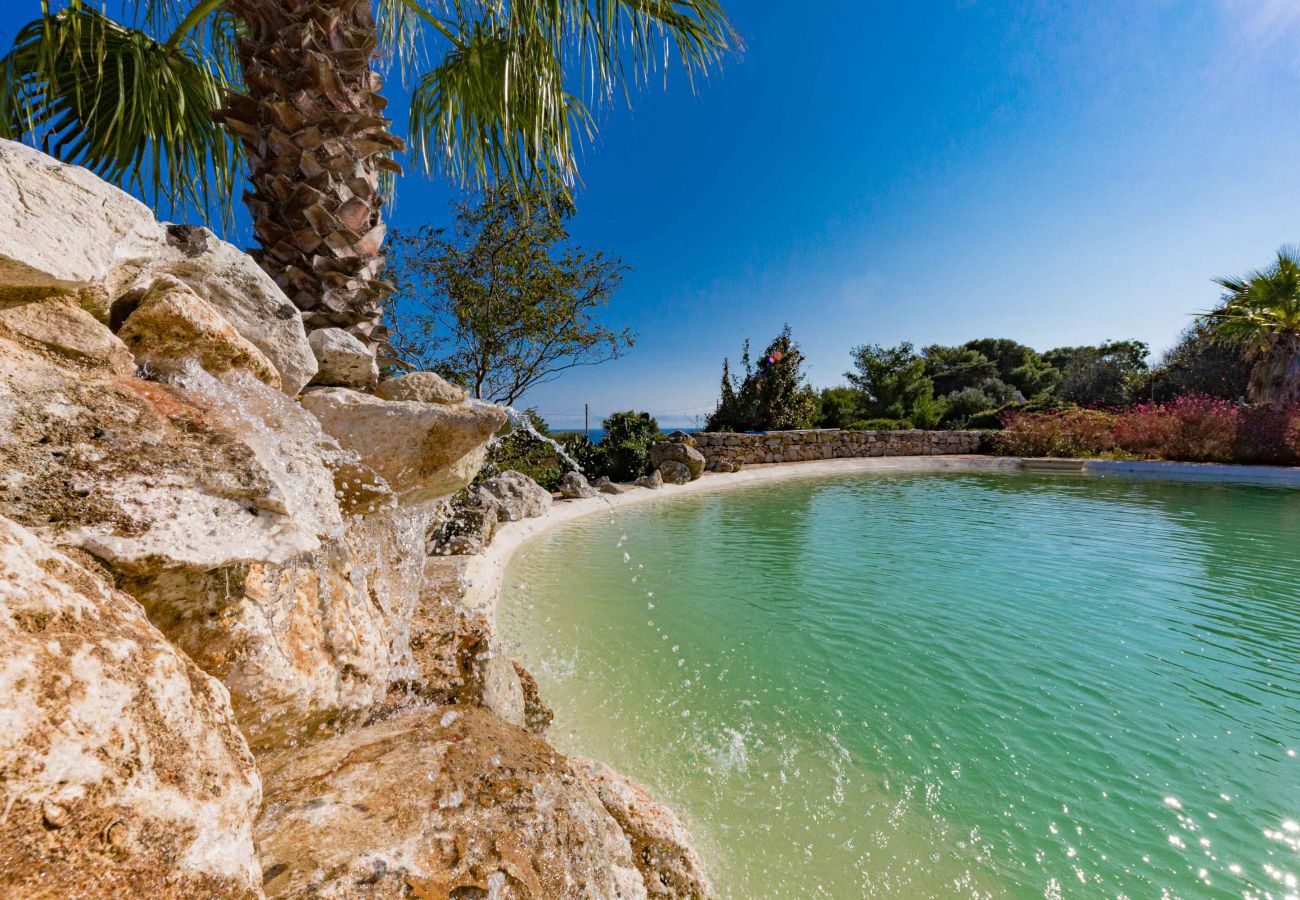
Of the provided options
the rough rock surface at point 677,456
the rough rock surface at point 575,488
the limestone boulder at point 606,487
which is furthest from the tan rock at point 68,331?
the rough rock surface at point 677,456

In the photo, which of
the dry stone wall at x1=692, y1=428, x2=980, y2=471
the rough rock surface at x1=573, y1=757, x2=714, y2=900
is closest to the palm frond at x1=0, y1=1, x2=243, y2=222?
the rough rock surface at x1=573, y1=757, x2=714, y2=900

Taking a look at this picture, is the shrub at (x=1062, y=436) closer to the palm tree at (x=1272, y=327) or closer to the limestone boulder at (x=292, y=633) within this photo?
the palm tree at (x=1272, y=327)

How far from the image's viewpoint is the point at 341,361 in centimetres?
264

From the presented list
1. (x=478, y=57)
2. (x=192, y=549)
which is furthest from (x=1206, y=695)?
(x=478, y=57)

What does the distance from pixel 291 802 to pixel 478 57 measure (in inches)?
209

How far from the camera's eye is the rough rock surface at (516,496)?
23.8 feet

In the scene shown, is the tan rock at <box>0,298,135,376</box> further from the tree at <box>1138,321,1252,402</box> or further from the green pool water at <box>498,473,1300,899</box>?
the tree at <box>1138,321,1252,402</box>

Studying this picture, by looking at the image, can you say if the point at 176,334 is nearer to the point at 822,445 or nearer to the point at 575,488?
the point at 575,488

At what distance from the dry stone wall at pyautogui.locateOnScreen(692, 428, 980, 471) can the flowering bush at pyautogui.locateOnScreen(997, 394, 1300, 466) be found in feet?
6.82

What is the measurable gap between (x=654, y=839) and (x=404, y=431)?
Result: 6.34ft

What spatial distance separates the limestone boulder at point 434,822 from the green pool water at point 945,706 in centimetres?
81

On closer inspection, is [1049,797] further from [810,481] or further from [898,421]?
[898,421]

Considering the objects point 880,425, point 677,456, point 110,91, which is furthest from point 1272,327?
point 110,91

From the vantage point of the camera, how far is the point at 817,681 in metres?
3.19
